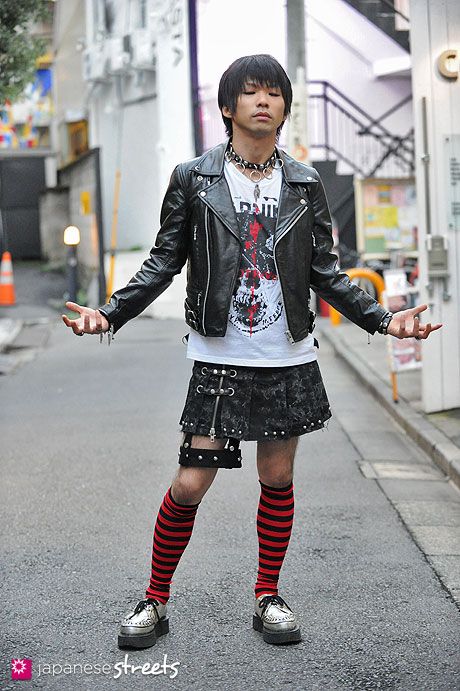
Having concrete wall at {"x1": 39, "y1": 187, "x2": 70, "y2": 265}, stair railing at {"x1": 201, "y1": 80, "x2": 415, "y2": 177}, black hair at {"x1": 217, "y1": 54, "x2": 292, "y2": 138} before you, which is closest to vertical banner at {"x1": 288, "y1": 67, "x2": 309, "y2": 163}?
stair railing at {"x1": 201, "y1": 80, "x2": 415, "y2": 177}

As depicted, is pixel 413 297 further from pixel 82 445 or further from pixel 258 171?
pixel 258 171

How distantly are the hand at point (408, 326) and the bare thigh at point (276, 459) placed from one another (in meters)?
0.52

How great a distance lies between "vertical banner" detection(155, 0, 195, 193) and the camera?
1983cm

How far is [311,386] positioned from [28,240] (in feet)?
90.7

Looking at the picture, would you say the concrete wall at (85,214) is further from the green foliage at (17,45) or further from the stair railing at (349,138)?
the green foliage at (17,45)

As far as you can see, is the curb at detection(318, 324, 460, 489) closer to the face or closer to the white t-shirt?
→ the white t-shirt

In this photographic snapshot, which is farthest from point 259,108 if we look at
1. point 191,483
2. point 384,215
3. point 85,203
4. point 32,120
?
point 32,120

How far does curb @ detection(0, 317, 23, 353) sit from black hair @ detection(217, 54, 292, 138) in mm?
11537

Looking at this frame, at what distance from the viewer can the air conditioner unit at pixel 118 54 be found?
21.8 metres

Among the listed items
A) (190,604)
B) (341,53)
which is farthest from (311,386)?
(341,53)

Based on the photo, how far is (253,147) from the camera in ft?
13.0

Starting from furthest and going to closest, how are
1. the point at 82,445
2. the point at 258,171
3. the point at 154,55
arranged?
the point at 154,55 → the point at 82,445 → the point at 258,171

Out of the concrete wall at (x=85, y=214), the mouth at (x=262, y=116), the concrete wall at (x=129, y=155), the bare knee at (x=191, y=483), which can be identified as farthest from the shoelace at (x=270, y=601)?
the concrete wall at (x=85, y=214)

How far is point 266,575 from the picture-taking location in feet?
13.9
